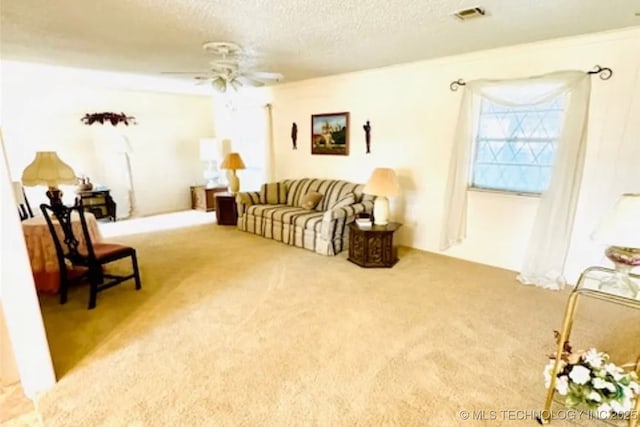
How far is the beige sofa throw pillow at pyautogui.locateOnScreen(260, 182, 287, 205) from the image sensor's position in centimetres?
549

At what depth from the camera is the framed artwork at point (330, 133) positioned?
5.08m

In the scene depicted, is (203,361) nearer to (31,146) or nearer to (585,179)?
(585,179)

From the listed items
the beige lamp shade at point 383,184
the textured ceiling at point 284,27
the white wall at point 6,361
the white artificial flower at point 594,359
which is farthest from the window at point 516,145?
the white wall at point 6,361

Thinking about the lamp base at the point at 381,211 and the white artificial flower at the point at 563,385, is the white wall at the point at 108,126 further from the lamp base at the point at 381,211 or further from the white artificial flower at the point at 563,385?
the white artificial flower at the point at 563,385

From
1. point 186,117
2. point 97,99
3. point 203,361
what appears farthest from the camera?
point 186,117

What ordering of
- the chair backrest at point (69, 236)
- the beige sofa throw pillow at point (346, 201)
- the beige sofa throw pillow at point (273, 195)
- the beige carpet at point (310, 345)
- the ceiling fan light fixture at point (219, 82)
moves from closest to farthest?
the beige carpet at point (310, 345)
the chair backrest at point (69, 236)
the ceiling fan light fixture at point (219, 82)
the beige sofa throw pillow at point (346, 201)
the beige sofa throw pillow at point (273, 195)

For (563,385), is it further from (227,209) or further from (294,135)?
(227,209)

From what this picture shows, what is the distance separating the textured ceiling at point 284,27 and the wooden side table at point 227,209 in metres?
2.37

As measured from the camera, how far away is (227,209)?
5820 mm

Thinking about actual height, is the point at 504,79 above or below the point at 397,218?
above

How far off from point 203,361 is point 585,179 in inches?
144

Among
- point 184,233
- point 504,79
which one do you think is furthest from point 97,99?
point 504,79

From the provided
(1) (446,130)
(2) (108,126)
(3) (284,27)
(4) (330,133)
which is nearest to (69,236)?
(3) (284,27)

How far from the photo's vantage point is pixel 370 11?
2.49 metres
